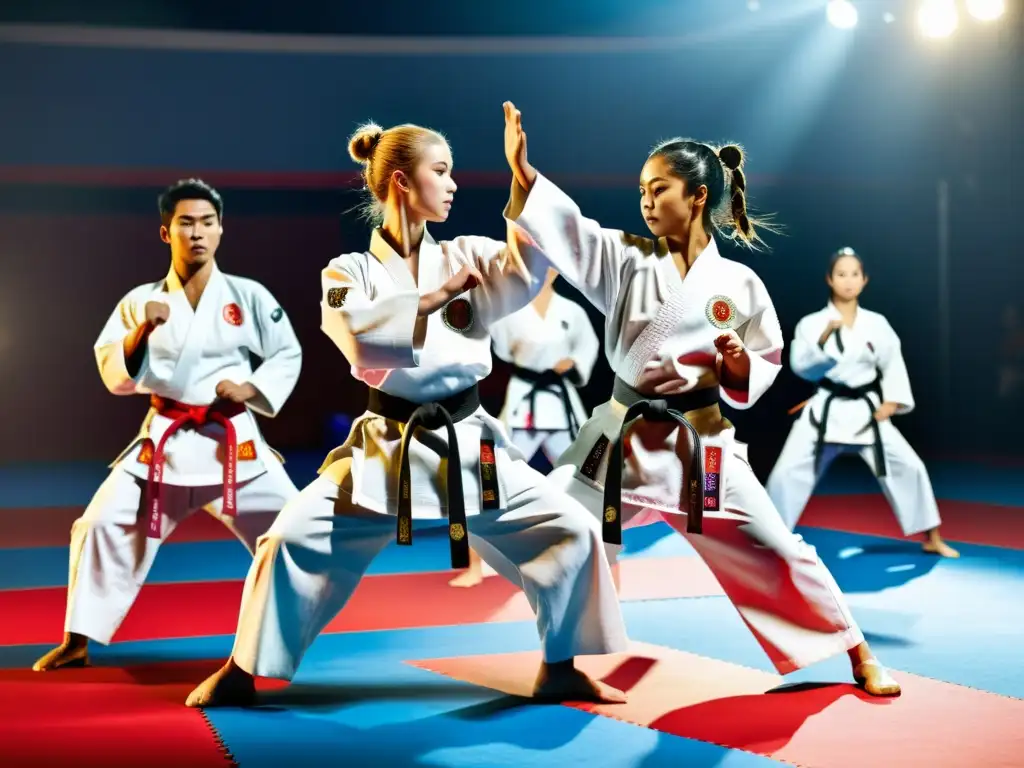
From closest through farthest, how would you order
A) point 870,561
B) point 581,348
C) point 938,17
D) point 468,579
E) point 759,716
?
point 759,716
point 468,579
point 870,561
point 581,348
point 938,17

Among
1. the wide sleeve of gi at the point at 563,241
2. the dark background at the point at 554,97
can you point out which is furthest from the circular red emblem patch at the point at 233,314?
the dark background at the point at 554,97

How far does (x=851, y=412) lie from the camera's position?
569 centimetres

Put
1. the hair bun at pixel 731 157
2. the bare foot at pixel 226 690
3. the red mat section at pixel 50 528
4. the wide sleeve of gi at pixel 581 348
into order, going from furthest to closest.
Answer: the red mat section at pixel 50 528
the wide sleeve of gi at pixel 581 348
the hair bun at pixel 731 157
the bare foot at pixel 226 690

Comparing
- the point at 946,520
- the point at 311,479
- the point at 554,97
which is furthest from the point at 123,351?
Result: the point at 554,97

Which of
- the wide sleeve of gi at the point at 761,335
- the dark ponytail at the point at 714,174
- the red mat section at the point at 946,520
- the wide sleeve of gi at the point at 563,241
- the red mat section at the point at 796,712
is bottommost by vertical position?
the red mat section at the point at 946,520

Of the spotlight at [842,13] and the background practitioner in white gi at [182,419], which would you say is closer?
the background practitioner in white gi at [182,419]

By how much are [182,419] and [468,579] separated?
1794mm

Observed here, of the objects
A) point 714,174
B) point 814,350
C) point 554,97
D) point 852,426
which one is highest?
point 554,97

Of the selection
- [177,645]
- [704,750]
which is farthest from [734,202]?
[177,645]

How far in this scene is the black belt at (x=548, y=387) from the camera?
19.1ft

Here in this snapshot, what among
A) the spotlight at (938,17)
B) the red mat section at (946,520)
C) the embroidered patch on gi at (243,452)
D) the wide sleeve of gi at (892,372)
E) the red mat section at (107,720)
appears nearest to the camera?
the red mat section at (107,720)

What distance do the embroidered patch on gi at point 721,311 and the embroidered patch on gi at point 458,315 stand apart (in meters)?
0.63

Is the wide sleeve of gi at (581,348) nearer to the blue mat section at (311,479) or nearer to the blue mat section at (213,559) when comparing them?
the blue mat section at (213,559)

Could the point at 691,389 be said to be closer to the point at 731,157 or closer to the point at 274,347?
the point at 731,157
